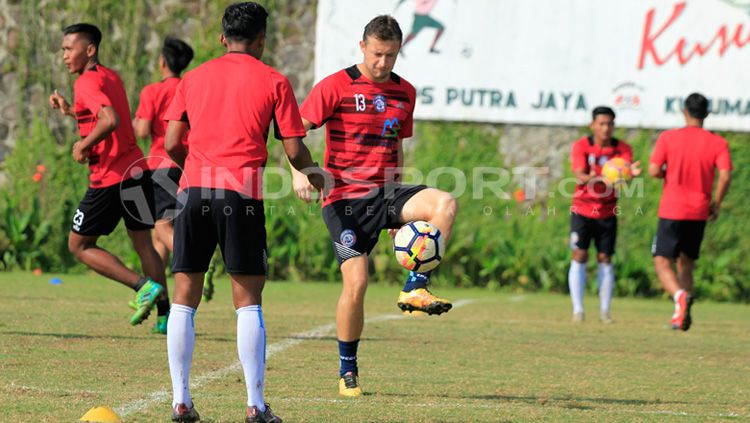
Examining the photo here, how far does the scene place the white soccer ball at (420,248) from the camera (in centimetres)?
693

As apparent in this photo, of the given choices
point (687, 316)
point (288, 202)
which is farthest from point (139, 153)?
point (288, 202)

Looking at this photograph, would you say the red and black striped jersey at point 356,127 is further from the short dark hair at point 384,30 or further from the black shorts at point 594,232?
the black shorts at point 594,232

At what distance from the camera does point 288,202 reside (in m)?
17.0

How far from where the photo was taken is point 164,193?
1033 centimetres

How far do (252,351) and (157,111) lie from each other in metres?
5.85

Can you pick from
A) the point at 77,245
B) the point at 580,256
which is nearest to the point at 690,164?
the point at 580,256

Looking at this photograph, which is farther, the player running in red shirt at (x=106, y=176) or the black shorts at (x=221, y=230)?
the player running in red shirt at (x=106, y=176)

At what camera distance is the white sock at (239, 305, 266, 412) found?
550 centimetres

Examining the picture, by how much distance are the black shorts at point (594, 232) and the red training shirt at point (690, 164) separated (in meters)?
0.93

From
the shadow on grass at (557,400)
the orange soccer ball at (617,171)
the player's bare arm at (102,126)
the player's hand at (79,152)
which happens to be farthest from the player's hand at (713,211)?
the player's hand at (79,152)

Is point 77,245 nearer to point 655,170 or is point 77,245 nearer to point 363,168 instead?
point 363,168

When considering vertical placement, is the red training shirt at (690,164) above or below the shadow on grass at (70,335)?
above

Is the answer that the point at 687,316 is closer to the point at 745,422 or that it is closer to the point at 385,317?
the point at 385,317

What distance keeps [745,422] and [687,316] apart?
5.23 meters
